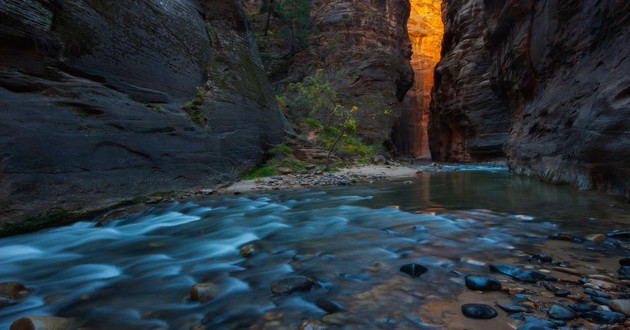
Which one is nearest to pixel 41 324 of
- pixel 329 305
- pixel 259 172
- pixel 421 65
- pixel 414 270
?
pixel 329 305

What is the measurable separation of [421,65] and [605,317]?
72.4m

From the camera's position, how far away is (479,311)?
6.38 ft

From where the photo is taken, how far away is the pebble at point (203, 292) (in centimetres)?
236

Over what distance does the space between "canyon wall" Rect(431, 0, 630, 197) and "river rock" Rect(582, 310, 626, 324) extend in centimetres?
496

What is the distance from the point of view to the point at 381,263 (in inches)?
116

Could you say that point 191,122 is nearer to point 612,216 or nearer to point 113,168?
point 113,168

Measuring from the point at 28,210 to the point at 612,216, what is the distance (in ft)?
25.8

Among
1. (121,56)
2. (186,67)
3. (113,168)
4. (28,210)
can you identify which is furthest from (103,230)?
(186,67)

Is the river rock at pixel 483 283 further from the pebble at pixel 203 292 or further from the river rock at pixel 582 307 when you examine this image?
the pebble at pixel 203 292

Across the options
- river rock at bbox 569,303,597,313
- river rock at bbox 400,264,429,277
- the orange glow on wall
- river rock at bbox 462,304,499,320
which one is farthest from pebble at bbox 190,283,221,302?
the orange glow on wall

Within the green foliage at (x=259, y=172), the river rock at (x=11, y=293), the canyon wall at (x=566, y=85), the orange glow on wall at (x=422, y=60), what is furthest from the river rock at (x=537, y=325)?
the orange glow on wall at (x=422, y=60)

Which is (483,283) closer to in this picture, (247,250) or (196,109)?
(247,250)

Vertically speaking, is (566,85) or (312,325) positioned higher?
(566,85)

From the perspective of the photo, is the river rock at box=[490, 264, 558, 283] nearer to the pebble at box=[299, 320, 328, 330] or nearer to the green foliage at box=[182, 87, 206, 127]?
the pebble at box=[299, 320, 328, 330]
